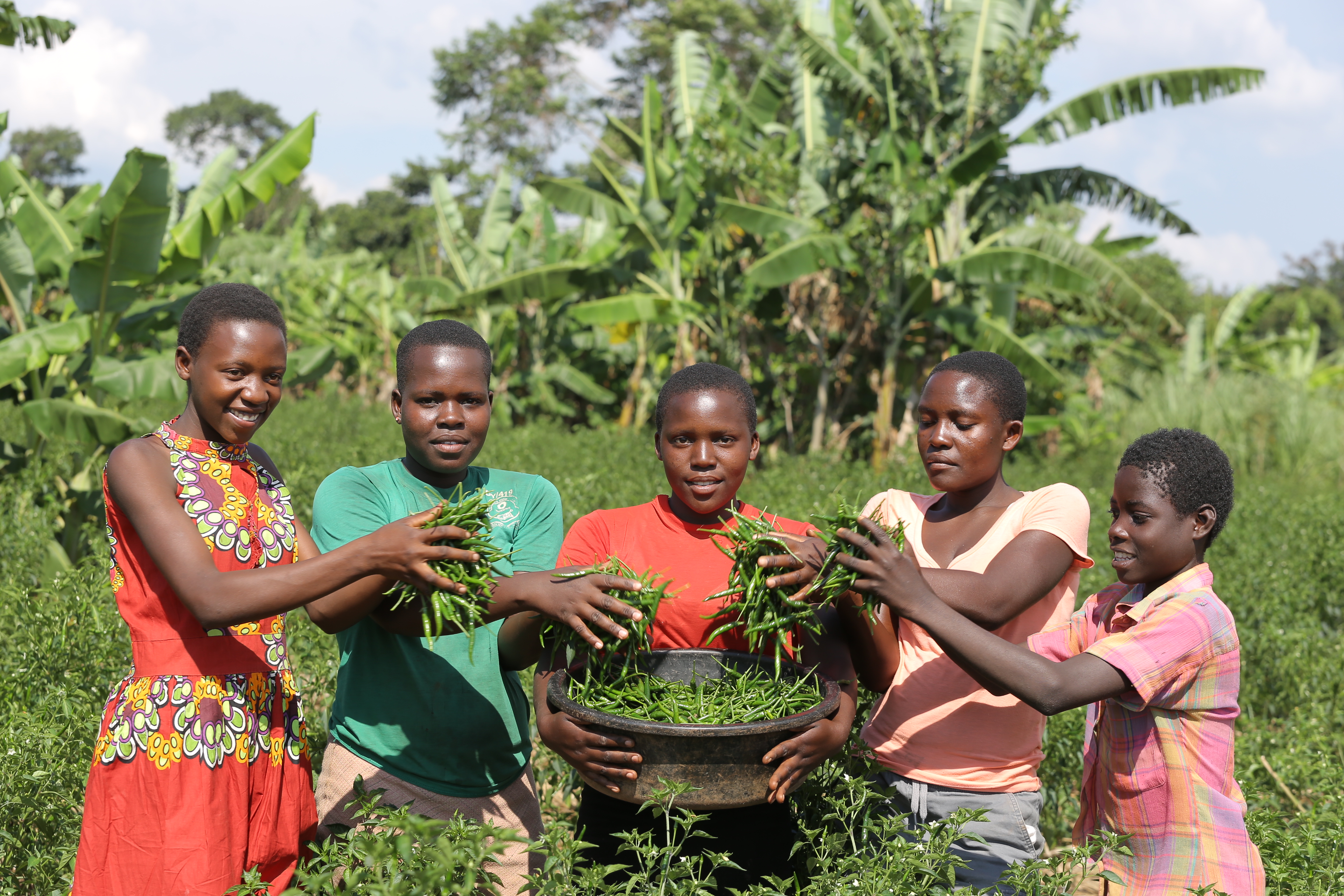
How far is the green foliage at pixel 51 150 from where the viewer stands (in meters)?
48.0

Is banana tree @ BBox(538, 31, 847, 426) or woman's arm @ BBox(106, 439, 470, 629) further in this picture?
banana tree @ BBox(538, 31, 847, 426)

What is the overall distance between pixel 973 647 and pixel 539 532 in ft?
3.51

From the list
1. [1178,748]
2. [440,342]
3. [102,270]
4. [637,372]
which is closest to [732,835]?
[1178,748]

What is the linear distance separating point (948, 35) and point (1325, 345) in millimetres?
36748

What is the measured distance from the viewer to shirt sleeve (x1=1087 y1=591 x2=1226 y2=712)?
2.03m

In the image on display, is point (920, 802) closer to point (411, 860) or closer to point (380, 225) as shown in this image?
point (411, 860)

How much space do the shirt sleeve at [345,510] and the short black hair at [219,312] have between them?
Answer: 1.21 ft

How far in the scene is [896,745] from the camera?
236 cm

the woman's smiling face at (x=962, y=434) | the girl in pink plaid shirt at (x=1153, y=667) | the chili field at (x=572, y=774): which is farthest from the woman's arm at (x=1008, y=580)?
the chili field at (x=572, y=774)

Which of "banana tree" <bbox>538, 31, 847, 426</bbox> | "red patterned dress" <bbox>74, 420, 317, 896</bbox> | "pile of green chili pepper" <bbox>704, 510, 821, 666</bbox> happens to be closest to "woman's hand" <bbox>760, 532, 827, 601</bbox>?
"pile of green chili pepper" <bbox>704, 510, 821, 666</bbox>

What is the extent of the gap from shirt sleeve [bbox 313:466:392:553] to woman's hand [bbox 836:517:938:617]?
3.56ft

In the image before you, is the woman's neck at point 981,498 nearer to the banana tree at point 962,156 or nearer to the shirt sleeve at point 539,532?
the shirt sleeve at point 539,532

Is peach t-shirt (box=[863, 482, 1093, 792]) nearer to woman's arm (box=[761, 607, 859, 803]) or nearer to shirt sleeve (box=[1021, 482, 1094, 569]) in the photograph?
shirt sleeve (box=[1021, 482, 1094, 569])

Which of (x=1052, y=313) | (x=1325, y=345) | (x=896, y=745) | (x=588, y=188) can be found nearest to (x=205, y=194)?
(x=588, y=188)
